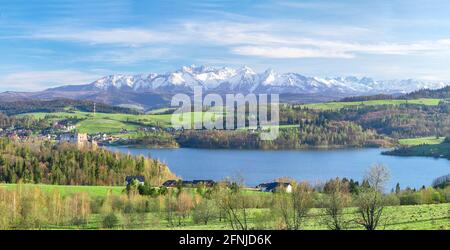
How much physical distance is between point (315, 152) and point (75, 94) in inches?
4659

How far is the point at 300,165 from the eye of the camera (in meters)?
43.6

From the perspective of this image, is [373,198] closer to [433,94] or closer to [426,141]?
[426,141]

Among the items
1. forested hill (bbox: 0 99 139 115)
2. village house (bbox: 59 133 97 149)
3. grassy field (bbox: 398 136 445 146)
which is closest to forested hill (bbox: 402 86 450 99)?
grassy field (bbox: 398 136 445 146)

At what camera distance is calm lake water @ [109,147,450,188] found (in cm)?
3566

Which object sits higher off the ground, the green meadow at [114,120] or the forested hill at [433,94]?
the forested hill at [433,94]

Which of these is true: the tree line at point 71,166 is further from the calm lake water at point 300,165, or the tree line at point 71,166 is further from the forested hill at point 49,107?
the forested hill at point 49,107

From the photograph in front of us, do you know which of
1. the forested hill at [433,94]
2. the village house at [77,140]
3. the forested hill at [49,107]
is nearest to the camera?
the village house at [77,140]

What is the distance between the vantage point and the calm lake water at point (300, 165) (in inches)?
1404

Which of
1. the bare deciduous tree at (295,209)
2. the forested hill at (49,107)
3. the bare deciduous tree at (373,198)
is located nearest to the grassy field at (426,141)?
the forested hill at (49,107)

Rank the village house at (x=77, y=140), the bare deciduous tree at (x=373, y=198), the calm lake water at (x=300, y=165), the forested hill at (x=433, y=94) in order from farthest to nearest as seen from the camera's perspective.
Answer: the forested hill at (x=433, y=94), the village house at (x=77, y=140), the calm lake water at (x=300, y=165), the bare deciduous tree at (x=373, y=198)

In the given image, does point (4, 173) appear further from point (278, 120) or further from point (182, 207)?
point (278, 120)

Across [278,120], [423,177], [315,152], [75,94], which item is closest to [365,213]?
[423,177]

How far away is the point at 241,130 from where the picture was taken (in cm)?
7075
